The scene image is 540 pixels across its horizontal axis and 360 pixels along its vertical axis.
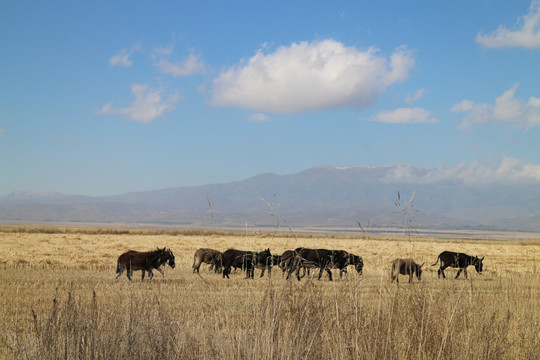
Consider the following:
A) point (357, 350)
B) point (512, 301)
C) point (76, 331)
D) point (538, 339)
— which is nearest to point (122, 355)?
point (76, 331)

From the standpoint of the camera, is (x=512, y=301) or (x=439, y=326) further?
(x=512, y=301)

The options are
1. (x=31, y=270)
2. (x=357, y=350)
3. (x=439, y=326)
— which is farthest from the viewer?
(x=31, y=270)

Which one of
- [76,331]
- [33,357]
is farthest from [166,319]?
[33,357]

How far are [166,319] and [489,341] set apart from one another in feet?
13.7

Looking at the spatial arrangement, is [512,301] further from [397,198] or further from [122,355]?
[122,355]

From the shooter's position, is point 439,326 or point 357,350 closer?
point 357,350

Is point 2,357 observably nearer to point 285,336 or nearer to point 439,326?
point 285,336

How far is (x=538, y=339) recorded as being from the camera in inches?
289

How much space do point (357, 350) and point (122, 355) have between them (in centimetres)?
297

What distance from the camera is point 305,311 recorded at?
21.5 ft

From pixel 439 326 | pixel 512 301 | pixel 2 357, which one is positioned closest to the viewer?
pixel 439 326

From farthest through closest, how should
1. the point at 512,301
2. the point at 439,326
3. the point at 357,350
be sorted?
the point at 512,301
the point at 439,326
the point at 357,350

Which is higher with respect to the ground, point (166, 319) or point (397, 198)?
point (397, 198)

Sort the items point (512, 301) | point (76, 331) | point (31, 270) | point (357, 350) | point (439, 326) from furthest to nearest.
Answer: point (31, 270) → point (512, 301) → point (439, 326) → point (76, 331) → point (357, 350)
